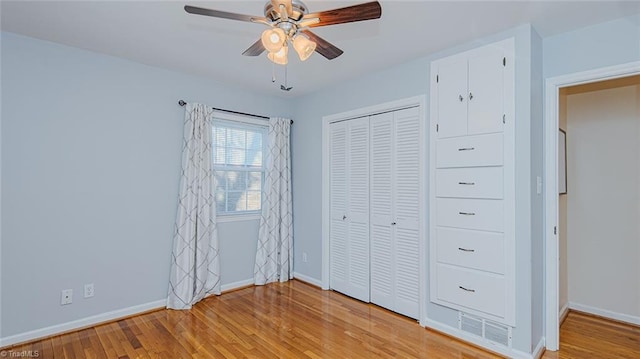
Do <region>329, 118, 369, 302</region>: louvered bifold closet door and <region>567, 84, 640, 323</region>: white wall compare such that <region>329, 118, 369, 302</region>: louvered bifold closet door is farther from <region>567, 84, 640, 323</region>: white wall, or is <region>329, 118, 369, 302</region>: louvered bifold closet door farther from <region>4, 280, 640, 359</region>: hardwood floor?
<region>567, 84, 640, 323</region>: white wall

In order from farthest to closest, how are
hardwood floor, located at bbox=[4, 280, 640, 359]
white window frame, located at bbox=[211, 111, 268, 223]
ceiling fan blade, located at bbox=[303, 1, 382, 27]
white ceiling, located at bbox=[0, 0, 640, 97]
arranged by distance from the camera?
white window frame, located at bbox=[211, 111, 268, 223]
hardwood floor, located at bbox=[4, 280, 640, 359]
white ceiling, located at bbox=[0, 0, 640, 97]
ceiling fan blade, located at bbox=[303, 1, 382, 27]

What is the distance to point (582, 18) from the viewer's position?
225 cm

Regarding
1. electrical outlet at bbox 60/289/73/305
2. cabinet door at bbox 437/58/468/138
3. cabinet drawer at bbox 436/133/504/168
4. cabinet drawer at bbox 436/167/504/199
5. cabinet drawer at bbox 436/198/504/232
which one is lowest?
electrical outlet at bbox 60/289/73/305

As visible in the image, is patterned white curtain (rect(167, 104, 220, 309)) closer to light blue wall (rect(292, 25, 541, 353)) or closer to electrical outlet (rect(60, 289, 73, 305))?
electrical outlet (rect(60, 289, 73, 305))

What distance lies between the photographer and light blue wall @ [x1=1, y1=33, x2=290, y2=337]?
2572 millimetres

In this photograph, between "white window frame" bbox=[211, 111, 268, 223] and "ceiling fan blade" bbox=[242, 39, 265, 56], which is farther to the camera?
"white window frame" bbox=[211, 111, 268, 223]

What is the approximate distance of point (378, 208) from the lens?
11.1 ft

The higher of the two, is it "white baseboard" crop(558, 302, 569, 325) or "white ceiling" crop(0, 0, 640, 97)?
"white ceiling" crop(0, 0, 640, 97)

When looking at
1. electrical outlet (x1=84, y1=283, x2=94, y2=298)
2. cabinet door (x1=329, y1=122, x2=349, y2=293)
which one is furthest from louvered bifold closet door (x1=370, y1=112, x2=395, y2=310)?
electrical outlet (x1=84, y1=283, x2=94, y2=298)

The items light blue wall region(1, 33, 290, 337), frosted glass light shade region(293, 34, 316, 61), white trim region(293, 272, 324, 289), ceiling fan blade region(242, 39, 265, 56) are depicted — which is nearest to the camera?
frosted glass light shade region(293, 34, 316, 61)

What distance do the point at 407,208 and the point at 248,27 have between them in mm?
2126

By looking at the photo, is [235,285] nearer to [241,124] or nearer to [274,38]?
[241,124]

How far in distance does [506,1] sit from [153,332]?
371cm

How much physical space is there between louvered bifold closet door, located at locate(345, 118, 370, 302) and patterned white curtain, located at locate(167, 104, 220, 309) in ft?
5.08
